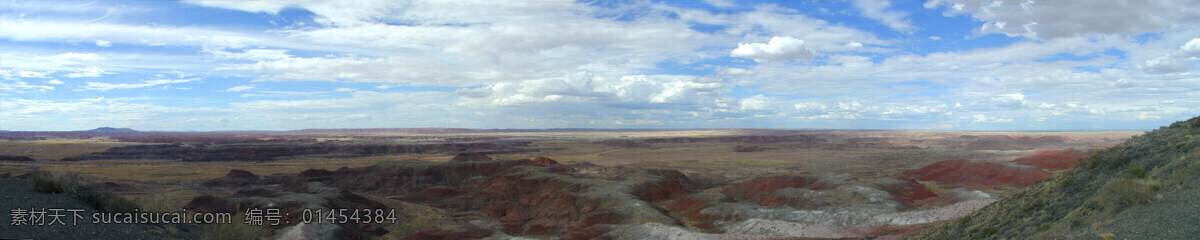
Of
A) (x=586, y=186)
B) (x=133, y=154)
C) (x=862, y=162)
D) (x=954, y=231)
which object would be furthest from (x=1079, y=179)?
(x=133, y=154)

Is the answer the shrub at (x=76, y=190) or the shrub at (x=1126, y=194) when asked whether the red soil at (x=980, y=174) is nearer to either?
the shrub at (x=1126, y=194)

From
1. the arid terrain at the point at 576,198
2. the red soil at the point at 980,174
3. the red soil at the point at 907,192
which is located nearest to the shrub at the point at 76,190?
the arid terrain at the point at 576,198

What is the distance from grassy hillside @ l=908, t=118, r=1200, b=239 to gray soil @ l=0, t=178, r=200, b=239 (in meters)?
20.2

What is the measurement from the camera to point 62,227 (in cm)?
1308

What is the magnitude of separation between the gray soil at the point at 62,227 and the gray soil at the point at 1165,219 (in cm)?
2046

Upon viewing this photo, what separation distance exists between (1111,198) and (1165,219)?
1616 mm

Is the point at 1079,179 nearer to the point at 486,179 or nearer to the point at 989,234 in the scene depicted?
the point at 989,234

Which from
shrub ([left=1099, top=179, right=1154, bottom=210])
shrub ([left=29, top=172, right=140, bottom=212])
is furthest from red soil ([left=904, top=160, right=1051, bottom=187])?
shrub ([left=29, top=172, right=140, bottom=212])

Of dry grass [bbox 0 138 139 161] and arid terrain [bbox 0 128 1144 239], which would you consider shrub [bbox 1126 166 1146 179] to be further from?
dry grass [bbox 0 138 139 161]

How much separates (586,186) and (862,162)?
6703 centimetres

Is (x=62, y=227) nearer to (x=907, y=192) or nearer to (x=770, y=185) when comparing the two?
(x=770, y=185)

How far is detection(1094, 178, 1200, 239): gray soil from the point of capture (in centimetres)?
917

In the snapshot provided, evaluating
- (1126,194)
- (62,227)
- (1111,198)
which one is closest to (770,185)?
(1111,198)

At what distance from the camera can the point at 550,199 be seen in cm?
4750
